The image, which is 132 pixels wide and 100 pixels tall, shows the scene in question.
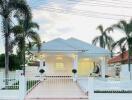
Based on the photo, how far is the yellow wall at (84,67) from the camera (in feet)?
143

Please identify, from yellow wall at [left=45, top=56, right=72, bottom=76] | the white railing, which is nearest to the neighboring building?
yellow wall at [left=45, top=56, right=72, bottom=76]

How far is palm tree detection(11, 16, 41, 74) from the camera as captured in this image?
26.4 m

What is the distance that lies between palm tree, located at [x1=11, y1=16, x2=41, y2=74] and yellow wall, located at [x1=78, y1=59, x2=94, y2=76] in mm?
8523

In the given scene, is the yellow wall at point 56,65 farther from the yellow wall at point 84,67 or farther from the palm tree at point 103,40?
the palm tree at point 103,40

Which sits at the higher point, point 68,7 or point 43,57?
point 68,7

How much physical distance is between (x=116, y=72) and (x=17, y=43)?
62.8 ft

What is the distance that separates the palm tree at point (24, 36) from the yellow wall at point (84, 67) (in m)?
8.52

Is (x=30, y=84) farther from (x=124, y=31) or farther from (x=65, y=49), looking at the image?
(x=124, y=31)

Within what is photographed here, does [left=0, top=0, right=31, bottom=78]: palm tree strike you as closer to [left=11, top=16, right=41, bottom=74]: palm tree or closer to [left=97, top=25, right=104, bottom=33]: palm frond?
[left=11, top=16, right=41, bottom=74]: palm tree

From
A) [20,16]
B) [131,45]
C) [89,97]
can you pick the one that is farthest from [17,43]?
[131,45]

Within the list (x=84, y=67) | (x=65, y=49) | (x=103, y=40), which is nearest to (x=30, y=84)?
(x=65, y=49)

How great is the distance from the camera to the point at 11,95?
64.3 ft

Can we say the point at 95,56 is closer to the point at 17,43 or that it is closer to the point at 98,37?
the point at 17,43

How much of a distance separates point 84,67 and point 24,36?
14.7 meters
